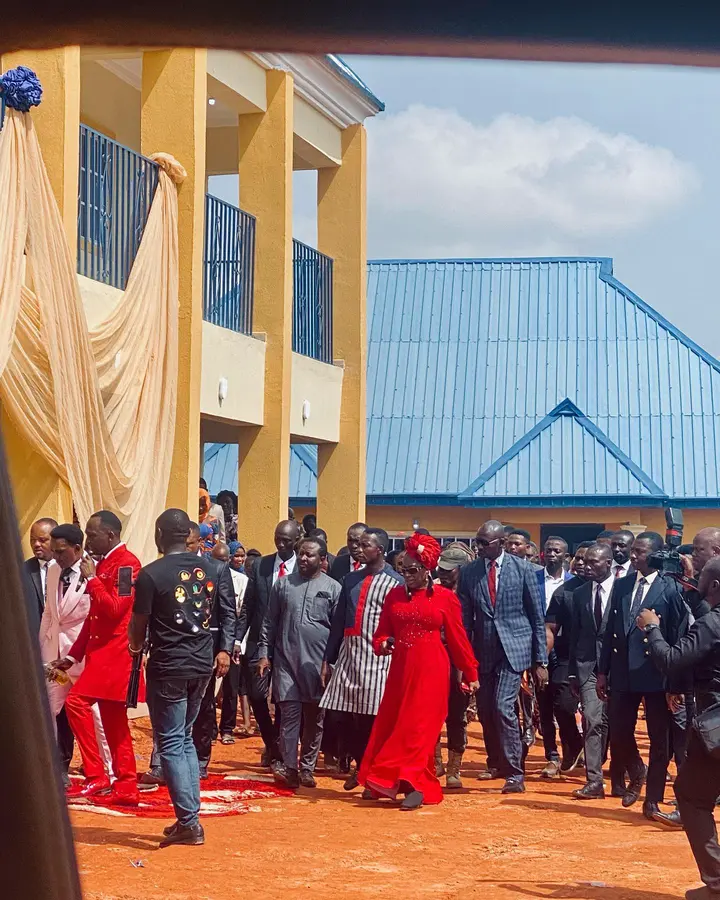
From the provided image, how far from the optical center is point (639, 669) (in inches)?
369

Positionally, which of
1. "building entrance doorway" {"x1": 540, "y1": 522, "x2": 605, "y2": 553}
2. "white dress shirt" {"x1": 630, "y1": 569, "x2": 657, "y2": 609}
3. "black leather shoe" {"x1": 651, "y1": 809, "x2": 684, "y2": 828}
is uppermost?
"building entrance doorway" {"x1": 540, "y1": 522, "x2": 605, "y2": 553}

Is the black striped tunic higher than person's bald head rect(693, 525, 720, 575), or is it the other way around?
person's bald head rect(693, 525, 720, 575)

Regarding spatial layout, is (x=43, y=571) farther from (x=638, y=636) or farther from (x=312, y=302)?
(x=312, y=302)

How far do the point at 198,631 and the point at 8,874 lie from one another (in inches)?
268

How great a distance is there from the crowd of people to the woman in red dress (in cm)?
1

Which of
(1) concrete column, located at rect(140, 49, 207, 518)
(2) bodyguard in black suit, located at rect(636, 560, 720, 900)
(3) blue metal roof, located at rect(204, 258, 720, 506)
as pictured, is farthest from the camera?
(3) blue metal roof, located at rect(204, 258, 720, 506)

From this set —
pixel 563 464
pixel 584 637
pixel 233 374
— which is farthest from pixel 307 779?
pixel 563 464

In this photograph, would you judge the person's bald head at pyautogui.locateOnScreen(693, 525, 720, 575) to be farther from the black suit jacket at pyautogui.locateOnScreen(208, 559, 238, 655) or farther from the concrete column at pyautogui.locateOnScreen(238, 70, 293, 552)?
the concrete column at pyautogui.locateOnScreen(238, 70, 293, 552)

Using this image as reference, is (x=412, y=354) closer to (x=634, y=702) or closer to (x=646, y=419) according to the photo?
(x=646, y=419)

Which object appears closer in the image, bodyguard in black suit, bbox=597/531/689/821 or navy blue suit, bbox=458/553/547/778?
bodyguard in black suit, bbox=597/531/689/821

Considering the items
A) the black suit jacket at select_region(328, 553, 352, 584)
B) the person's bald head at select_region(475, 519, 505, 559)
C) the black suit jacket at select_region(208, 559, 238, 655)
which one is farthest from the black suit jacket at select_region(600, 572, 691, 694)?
the black suit jacket at select_region(328, 553, 352, 584)

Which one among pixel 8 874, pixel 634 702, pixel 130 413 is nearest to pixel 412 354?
pixel 130 413

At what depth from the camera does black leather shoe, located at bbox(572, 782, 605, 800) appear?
1057 cm

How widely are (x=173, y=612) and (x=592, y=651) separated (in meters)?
4.33
